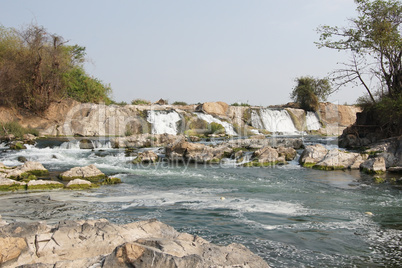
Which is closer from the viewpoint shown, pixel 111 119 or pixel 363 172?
pixel 363 172

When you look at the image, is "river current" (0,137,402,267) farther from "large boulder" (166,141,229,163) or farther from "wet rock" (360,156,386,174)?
"large boulder" (166,141,229,163)

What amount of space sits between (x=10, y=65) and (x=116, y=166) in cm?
1529

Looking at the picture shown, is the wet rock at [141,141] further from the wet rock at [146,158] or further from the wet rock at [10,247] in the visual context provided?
the wet rock at [10,247]

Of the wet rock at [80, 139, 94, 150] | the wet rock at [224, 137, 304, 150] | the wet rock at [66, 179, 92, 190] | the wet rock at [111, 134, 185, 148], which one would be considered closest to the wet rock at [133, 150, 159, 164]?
the wet rock at [111, 134, 185, 148]

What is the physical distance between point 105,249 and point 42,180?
22.0ft

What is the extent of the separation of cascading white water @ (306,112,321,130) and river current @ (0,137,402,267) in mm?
23975

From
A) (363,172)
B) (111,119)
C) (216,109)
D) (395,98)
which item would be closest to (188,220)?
(363,172)

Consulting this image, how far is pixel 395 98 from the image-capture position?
16.5m

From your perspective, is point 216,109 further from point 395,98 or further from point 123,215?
point 123,215

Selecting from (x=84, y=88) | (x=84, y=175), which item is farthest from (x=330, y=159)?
(x=84, y=88)

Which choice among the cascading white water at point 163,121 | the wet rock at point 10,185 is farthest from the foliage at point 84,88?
the wet rock at point 10,185

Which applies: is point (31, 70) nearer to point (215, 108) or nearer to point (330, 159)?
point (215, 108)

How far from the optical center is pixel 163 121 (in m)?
27.0

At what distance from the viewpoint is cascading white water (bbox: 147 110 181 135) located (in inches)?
1044
